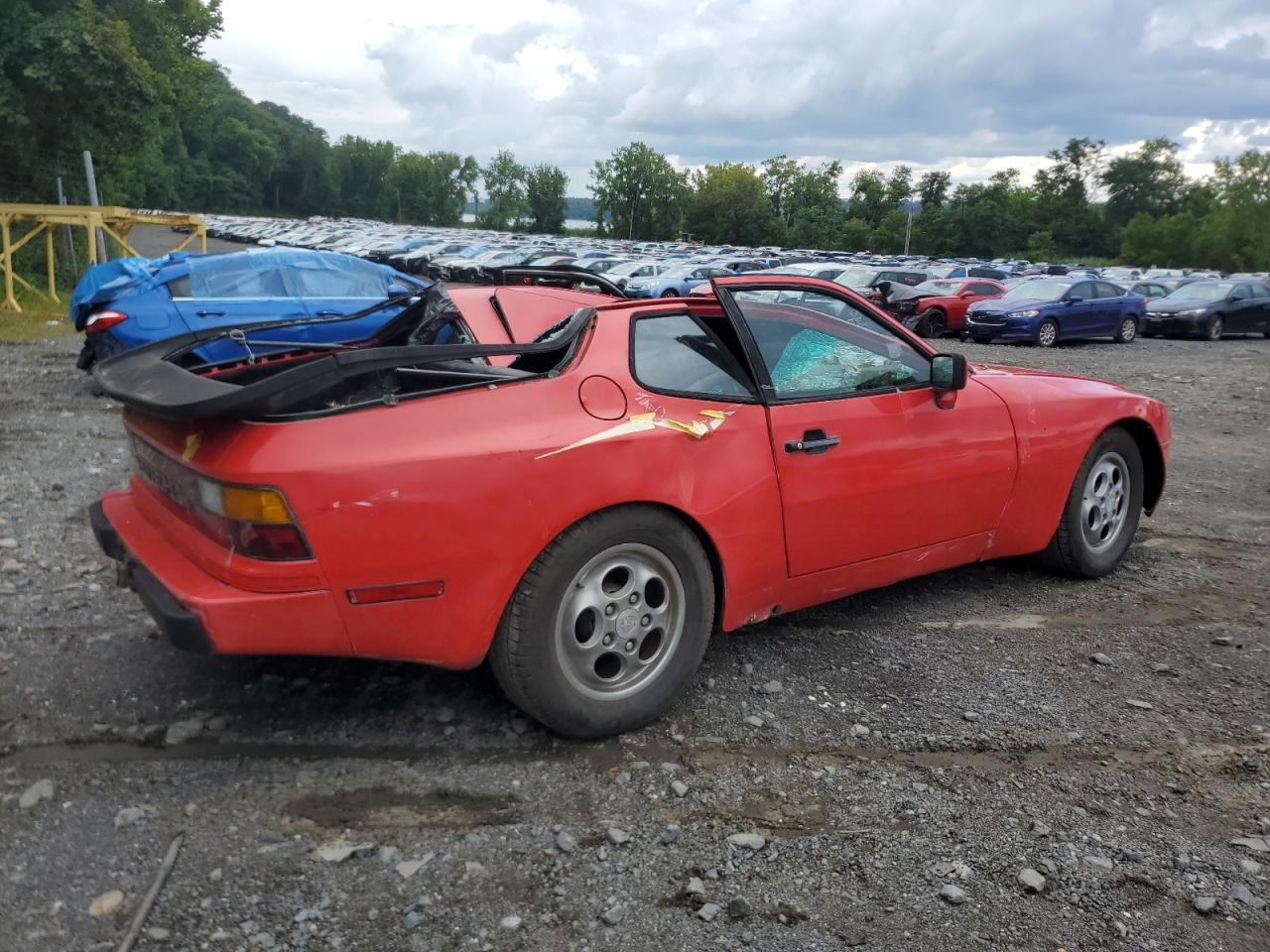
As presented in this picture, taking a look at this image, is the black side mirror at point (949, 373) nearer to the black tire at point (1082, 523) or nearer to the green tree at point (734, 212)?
the black tire at point (1082, 523)

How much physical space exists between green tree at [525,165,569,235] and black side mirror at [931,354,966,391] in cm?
12951

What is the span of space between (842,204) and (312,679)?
408 ft

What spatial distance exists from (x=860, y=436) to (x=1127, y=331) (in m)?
22.2

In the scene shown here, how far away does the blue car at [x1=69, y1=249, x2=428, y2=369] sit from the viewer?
32.6 ft

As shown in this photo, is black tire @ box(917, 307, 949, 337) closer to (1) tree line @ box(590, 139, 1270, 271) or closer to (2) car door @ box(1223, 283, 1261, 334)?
(2) car door @ box(1223, 283, 1261, 334)

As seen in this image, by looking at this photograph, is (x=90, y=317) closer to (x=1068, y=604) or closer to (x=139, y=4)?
(x=1068, y=604)

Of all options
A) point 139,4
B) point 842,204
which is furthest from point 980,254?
point 139,4

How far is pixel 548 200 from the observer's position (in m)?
130

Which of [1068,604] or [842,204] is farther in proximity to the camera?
[842,204]

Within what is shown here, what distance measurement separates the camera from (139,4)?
90.8 feet

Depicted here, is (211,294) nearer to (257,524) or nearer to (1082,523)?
(257,524)

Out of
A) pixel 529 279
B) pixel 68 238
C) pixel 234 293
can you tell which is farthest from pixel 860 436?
pixel 68 238

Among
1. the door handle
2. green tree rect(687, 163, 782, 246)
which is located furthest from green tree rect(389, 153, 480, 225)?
the door handle

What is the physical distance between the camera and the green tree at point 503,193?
13638cm
